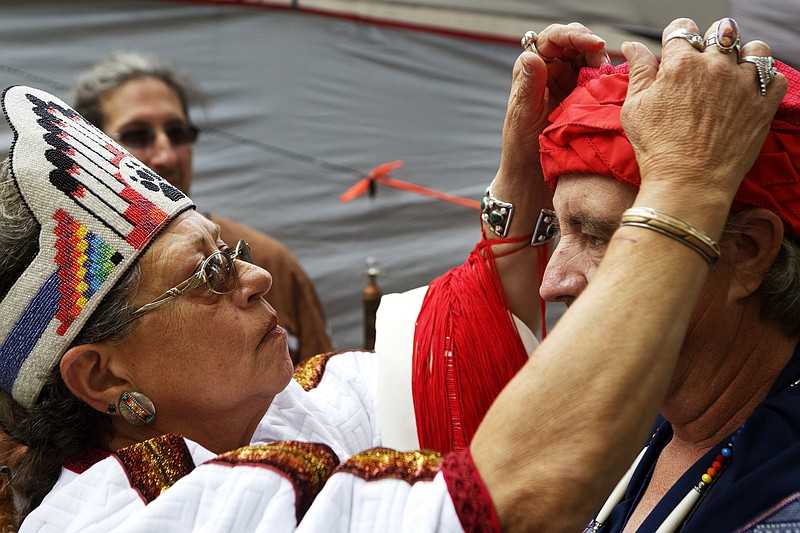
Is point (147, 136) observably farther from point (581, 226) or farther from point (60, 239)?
point (581, 226)

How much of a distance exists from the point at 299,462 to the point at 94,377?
510 millimetres

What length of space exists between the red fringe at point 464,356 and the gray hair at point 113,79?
6.41 feet

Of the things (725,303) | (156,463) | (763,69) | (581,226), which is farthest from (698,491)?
(156,463)

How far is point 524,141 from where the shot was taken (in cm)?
189

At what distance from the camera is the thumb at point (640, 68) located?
139cm

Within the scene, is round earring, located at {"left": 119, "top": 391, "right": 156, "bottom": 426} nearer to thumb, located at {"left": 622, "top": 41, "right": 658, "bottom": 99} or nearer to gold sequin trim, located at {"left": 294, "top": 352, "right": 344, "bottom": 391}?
gold sequin trim, located at {"left": 294, "top": 352, "right": 344, "bottom": 391}

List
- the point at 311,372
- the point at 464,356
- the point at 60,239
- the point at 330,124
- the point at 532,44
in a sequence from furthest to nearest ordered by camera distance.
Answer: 1. the point at 330,124
2. the point at 311,372
3. the point at 464,356
4. the point at 532,44
5. the point at 60,239

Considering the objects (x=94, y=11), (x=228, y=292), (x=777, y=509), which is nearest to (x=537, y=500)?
(x=777, y=509)

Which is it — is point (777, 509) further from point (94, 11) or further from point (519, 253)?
point (94, 11)

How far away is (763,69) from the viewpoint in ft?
4.33

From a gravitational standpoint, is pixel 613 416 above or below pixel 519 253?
above

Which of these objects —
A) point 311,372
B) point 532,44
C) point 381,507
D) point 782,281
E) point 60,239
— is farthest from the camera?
point 311,372

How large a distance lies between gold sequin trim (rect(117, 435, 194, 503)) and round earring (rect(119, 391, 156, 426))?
0.44 ft

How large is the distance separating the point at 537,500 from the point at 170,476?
0.68 metres
